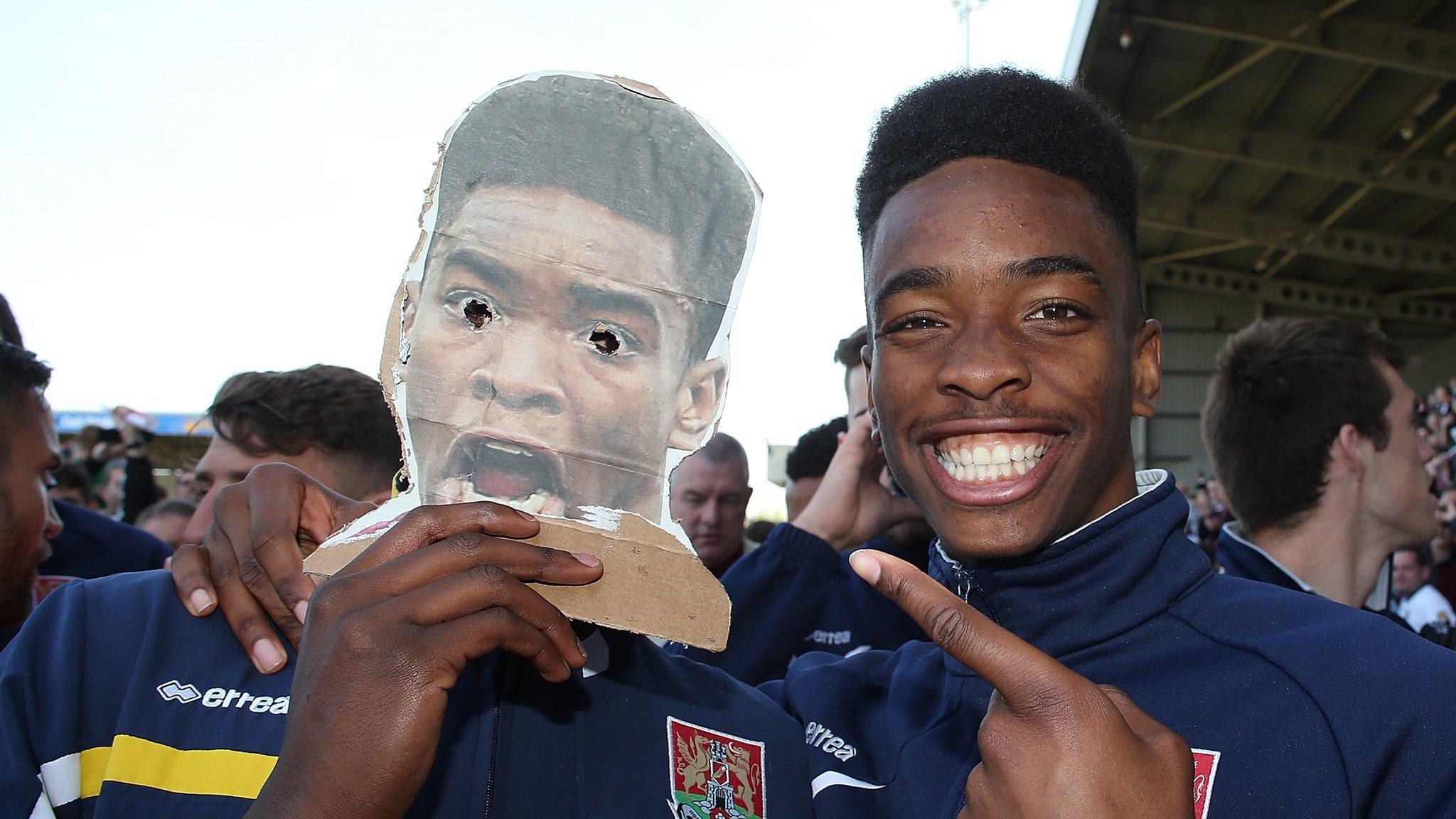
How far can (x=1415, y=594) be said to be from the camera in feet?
22.4

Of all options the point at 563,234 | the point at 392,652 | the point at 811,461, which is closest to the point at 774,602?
the point at 563,234

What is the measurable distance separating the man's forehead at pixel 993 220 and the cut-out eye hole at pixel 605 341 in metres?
0.42

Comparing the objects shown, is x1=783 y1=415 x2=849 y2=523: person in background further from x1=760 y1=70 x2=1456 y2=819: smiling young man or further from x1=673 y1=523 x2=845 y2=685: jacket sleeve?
x1=760 y1=70 x2=1456 y2=819: smiling young man

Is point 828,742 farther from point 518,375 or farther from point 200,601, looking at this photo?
point 200,601

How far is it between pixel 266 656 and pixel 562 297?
668mm

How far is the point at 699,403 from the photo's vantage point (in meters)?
1.47

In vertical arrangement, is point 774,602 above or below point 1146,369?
below

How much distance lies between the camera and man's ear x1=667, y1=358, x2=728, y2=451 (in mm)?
1449

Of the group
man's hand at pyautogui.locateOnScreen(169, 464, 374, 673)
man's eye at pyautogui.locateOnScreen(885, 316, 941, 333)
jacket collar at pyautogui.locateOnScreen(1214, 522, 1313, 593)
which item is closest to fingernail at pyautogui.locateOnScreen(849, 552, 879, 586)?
man's eye at pyautogui.locateOnScreen(885, 316, 941, 333)

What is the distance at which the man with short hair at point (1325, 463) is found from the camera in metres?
2.45

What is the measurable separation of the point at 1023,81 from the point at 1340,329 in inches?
55.2

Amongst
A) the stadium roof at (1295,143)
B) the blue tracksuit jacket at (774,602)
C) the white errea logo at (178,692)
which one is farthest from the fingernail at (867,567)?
the stadium roof at (1295,143)

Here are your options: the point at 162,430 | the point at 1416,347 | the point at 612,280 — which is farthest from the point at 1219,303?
the point at 612,280

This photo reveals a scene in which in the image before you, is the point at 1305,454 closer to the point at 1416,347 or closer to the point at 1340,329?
the point at 1340,329
